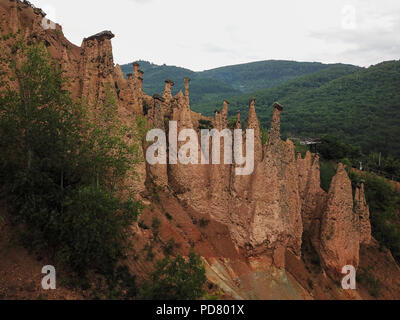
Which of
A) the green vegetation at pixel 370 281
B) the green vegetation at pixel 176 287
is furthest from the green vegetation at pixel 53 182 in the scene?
the green vegetation at pixel 370 281

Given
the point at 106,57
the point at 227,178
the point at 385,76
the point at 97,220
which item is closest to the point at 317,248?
the point at 227,178

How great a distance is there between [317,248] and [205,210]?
8.68 meters

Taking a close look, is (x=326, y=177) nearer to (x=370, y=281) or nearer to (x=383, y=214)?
(x=383, y=214)

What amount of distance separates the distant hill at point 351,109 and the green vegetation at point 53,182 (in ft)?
215

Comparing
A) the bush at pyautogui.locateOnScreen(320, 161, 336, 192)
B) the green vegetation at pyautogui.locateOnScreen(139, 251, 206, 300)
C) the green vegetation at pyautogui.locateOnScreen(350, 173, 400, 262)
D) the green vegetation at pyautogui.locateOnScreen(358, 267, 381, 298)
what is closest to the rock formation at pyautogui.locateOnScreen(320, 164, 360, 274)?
the green vegetation at pyautogui.locateOnScreen(358, 267, 381, 298)

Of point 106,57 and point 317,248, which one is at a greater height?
point 106,57

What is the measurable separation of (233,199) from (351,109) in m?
78.6

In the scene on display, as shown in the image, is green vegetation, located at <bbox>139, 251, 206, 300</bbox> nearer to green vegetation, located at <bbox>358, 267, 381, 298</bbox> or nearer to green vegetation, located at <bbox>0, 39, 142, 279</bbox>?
green vegetation, located at <bbox>0, 39, 142, 279</bbox>

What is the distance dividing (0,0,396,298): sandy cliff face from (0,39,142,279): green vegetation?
261cm

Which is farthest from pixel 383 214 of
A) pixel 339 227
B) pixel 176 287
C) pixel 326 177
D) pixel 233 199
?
pixel 176 287

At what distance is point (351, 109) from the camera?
8319 cm

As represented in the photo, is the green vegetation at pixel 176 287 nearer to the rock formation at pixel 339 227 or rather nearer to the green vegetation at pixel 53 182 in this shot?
the green vegetation at pixel 53 182

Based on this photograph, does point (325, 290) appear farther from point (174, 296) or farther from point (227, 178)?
point (174, 296)

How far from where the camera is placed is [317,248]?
20.4 meters
